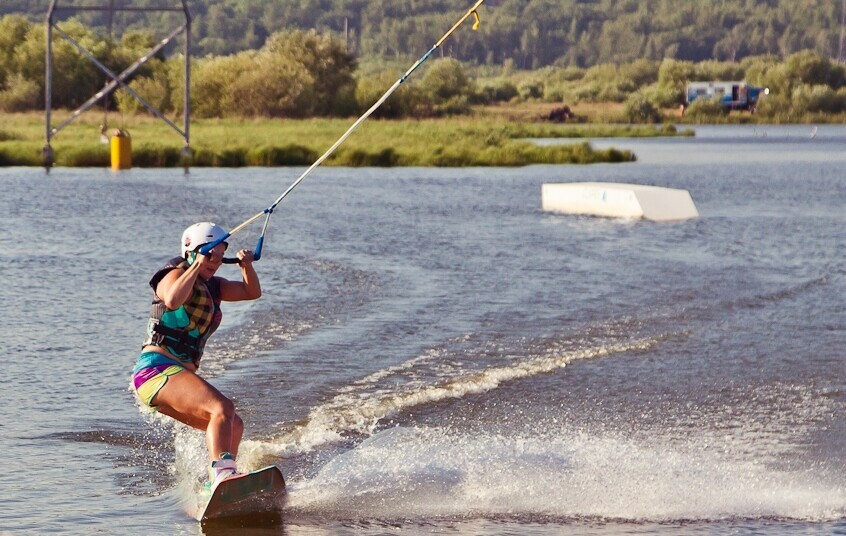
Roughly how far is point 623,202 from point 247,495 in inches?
778

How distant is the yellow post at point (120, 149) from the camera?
3853cm

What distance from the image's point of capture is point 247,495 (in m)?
7.38

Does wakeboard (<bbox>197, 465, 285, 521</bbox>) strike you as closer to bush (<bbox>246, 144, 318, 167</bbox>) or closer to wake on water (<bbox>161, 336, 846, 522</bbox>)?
wake on water (<bbox>161, 336, 846, 522</bbox>)

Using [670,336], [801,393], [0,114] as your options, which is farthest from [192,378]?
[0,114]

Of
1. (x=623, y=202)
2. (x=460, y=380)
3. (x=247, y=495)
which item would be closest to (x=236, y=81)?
(x=623, y=202)

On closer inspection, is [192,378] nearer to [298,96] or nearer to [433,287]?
[433,287]

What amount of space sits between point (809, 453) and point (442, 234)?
14219 mm

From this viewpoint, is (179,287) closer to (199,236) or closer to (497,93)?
(199,236)

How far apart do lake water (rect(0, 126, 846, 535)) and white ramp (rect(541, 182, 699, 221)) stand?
1512 millimetres

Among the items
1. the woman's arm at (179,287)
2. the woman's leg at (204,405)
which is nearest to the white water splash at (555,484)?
the woman's leg at (204,405)

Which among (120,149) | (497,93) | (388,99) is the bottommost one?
(497,93)

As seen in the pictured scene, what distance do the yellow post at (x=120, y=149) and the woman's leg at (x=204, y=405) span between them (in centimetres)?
3187

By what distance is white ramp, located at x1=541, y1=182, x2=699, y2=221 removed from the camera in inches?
1024

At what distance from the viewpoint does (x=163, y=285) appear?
7297 millimetres
